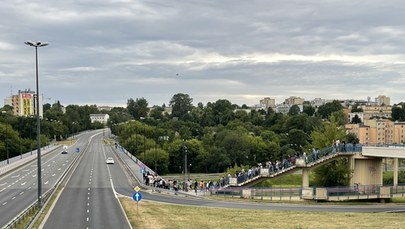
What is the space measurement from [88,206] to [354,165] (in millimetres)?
31228

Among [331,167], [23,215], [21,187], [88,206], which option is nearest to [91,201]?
[88,206]

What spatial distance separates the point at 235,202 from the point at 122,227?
18558 millimetres

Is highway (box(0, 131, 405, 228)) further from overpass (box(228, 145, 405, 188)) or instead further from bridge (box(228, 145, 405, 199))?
overpass (box(228, 145, 405, 188))

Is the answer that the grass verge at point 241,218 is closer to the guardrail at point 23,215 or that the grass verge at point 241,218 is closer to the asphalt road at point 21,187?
the guardrail at point 23,215

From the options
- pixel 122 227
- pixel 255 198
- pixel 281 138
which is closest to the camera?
pixel 122 227

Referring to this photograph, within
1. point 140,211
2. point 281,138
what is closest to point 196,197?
point 140,211

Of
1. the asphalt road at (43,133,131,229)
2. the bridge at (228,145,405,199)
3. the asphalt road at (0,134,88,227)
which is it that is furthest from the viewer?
the bridge at (228,145,405,199)

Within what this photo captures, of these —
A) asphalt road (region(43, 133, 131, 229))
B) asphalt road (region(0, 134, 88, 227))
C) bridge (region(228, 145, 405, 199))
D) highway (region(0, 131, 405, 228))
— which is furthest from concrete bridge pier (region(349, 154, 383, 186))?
asphalt road (region(0, 134, 88, 227))

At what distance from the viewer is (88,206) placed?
44031 millimetres

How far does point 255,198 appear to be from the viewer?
53969mm

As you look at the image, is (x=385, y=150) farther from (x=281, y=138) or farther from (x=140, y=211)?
(x=281, y=138)

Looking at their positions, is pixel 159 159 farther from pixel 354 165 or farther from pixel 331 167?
pixel 354 165

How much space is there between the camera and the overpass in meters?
57.5

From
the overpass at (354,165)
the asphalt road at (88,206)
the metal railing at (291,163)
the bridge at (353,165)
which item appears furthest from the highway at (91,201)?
the metal railing at (291,163)
